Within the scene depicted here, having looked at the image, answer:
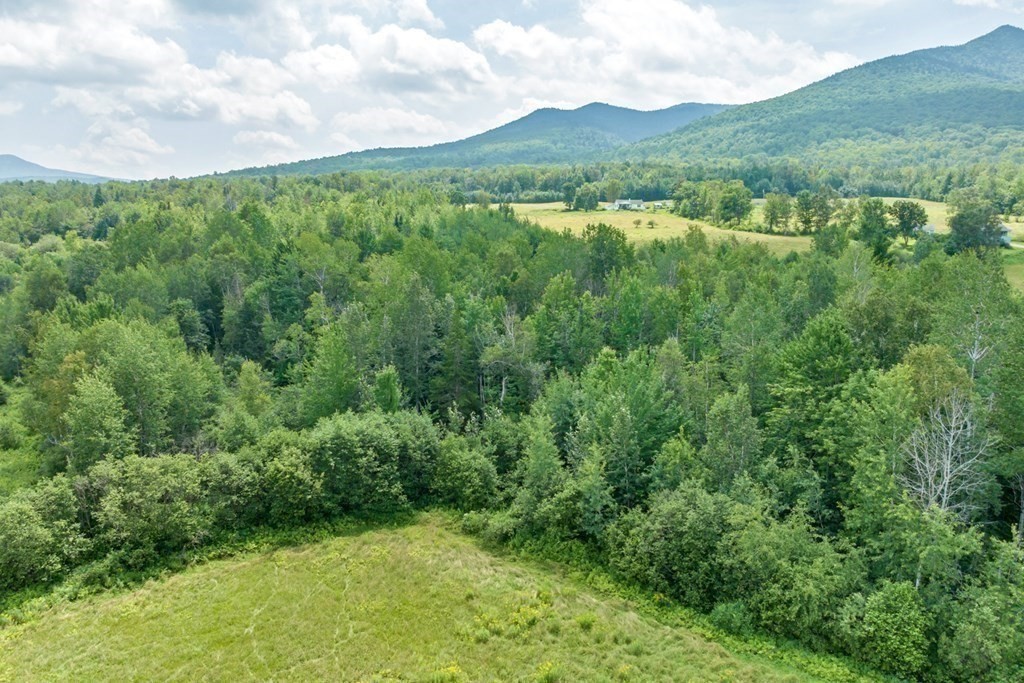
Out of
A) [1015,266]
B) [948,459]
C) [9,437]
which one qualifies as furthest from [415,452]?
[1015,266]

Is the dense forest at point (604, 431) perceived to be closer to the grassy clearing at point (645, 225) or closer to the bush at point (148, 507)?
the bush at point (148, 507)

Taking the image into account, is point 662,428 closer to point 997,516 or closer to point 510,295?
point 997,516

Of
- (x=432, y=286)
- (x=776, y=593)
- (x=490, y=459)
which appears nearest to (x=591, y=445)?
(x=490, y=459)

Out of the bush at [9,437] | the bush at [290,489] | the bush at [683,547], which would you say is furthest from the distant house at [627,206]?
the bush at [9,437]

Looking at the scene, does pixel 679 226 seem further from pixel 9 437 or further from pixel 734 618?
pixel 9 437

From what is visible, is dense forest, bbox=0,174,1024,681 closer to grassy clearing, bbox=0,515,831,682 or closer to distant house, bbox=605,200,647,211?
grassy clearing, bbox=0,515,831,682
